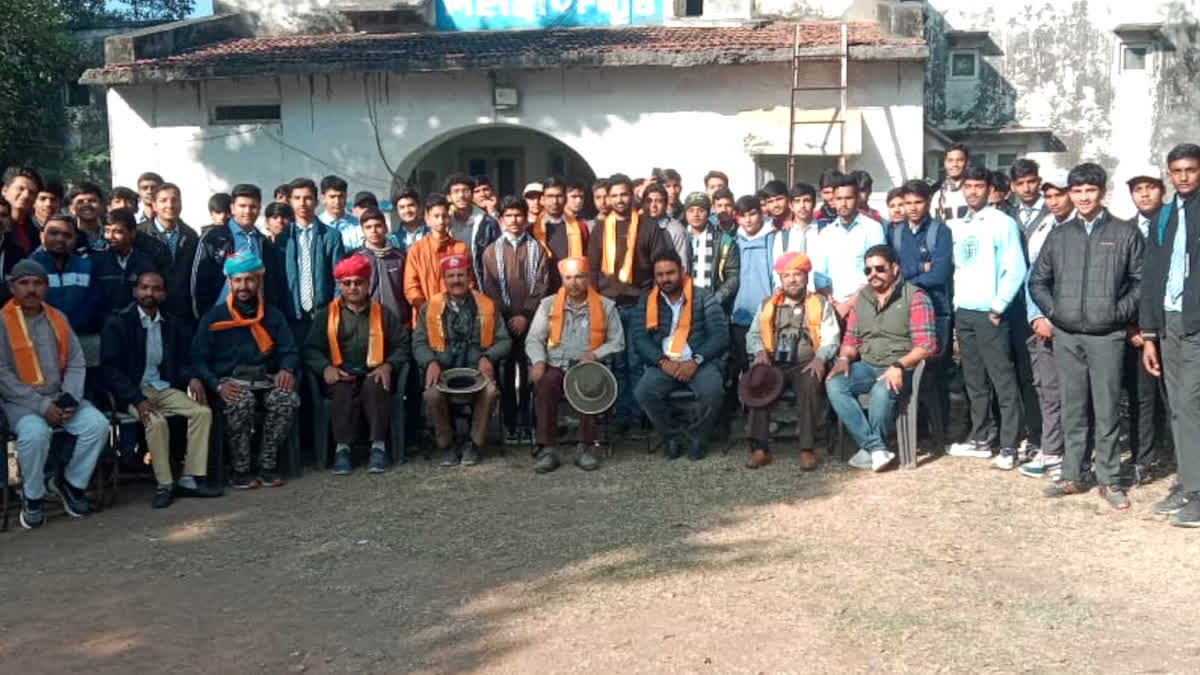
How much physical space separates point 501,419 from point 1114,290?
3934 millimetres

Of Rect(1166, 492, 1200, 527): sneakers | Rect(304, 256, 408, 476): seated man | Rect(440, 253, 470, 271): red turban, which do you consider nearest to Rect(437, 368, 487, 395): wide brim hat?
Rect(304, 256, 408, 476): seated man

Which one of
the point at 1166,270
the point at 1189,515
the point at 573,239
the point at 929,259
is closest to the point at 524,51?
the point at 573,239

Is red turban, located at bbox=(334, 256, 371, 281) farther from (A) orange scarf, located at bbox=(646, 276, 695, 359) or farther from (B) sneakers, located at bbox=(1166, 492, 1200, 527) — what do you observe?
(B) sneakers, located at bbox=(1166, 492, 1200, 527)

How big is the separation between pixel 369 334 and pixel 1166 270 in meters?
4.75

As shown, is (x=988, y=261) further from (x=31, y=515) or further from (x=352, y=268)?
(x=31, y=515)

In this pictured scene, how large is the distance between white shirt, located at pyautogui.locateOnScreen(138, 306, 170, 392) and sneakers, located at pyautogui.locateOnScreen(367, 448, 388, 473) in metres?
1.34

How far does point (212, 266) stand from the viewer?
25.4 feet

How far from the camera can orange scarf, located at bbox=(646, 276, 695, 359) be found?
7805 mm

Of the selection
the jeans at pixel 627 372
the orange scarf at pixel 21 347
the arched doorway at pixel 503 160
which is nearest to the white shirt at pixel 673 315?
the jeans at pixel 627 372

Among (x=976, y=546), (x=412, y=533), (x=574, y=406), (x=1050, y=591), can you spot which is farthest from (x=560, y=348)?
(x=1050, y=591)

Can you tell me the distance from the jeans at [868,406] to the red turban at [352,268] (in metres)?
3.09

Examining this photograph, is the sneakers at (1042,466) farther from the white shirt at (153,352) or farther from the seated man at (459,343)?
the white shirt at (153,352)

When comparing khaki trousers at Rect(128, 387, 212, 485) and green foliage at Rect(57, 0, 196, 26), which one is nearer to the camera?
khaki trousers at Rect(128, 387, 212, 485)

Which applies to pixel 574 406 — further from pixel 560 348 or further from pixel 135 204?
pixel 135 204
